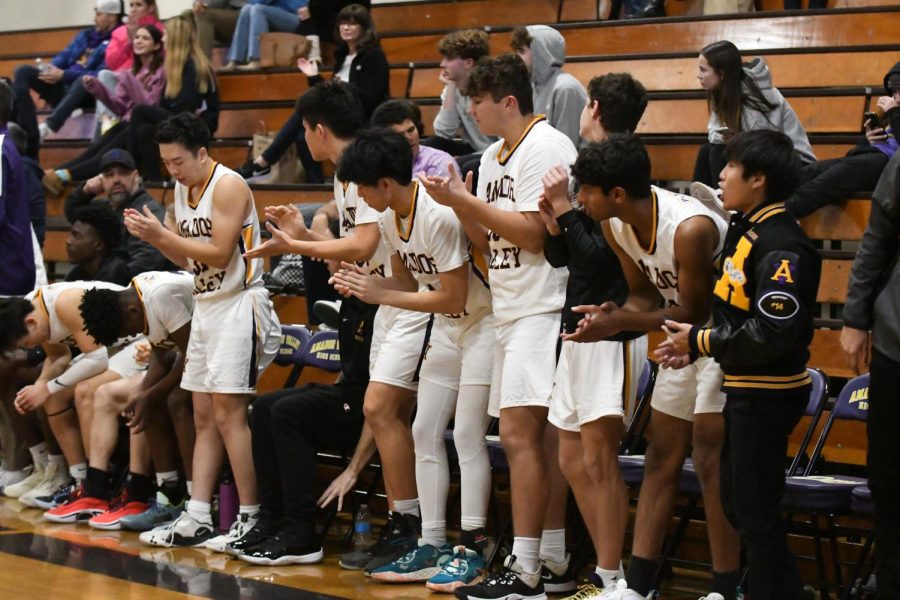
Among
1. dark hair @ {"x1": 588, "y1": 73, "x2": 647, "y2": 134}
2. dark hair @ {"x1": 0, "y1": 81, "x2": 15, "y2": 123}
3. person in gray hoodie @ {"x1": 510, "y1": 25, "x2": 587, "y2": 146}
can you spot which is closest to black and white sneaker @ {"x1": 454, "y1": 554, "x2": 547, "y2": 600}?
dark hair @ {"x1": 588, "y1": 73, "x2": 647, "y2": 134}

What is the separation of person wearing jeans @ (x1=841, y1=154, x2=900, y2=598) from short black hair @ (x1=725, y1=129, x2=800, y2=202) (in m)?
0.27

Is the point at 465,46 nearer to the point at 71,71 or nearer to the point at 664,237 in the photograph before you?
the point at 664,237

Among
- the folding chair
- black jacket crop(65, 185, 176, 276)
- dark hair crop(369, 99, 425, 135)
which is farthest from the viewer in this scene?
black jacket crop(65, 185, 176, 276)

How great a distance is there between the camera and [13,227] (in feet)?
22.2

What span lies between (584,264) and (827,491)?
1128 mm

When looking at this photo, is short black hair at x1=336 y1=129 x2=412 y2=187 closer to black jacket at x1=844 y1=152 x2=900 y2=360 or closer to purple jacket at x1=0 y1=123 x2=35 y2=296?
black jacket at x1=844 y1=152 x2=900 y2=360

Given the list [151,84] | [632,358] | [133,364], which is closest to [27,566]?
[133,364]

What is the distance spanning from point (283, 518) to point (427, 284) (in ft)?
4.22

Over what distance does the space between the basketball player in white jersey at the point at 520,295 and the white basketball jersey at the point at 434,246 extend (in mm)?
120

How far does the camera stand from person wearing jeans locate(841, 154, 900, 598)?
140 inches

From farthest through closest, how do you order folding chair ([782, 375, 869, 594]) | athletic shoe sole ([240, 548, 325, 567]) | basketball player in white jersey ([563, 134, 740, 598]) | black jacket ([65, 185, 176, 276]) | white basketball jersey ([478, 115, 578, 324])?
1. black jacket ([65, 185, 176, 276])
2. athletic shoe sole ([240, 548, 325, 567])
3. white basketball jersey ([478, 115, 578, 324])
4. folding chair ([782, 375, 869, 594])
5. basketball player in white jersey ([563, 134, 740, 598])

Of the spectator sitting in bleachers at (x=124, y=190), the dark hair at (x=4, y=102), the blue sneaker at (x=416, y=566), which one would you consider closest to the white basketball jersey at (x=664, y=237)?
the blue sneaker at (x=416, y=566)

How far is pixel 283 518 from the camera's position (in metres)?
5.49

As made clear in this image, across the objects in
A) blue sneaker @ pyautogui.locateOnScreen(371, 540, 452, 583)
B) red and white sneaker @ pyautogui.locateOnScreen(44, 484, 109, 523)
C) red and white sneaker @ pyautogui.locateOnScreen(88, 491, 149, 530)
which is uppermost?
blue sneaker @ pyautogui.locateOnScreen(371, 540, 452, 583)
